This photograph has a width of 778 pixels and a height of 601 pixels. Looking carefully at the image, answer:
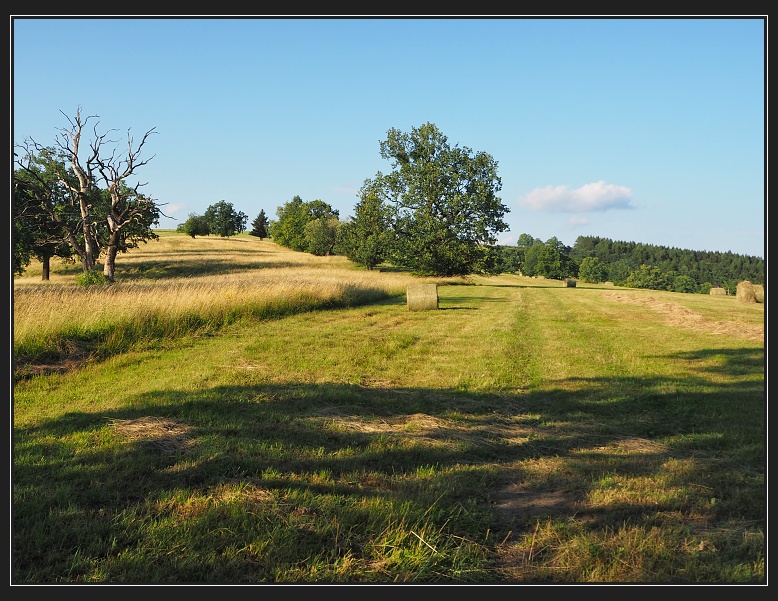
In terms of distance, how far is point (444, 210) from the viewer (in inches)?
1986

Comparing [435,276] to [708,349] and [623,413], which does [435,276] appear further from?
[623,413]

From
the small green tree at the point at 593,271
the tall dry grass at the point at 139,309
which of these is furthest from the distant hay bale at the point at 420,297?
the small green tree at the point at 593,271

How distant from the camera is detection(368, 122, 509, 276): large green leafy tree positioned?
49.4 meters

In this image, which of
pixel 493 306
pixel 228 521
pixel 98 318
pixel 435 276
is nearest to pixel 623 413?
pixel 228 521

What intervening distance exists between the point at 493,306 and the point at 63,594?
2396cm

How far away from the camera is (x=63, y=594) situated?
8.48ft

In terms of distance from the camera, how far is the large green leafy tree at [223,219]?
97.3m

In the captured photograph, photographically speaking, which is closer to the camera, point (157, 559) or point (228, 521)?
point (157, 559)

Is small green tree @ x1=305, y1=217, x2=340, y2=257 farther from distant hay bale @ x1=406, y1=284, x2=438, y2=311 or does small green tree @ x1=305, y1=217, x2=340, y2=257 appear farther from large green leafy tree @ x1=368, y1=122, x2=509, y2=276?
distant hay bale @ x1=406, y1=284, x2=438, y2=311

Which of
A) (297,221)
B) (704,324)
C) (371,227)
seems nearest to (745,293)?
(704,324)

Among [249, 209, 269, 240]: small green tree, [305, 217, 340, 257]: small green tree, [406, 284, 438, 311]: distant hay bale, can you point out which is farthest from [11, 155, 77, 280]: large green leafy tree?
[249, 209, 269, 240]: small green tree

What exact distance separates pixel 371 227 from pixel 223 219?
5344 cm

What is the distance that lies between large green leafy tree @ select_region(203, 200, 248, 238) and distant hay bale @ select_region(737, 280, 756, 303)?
275 feet

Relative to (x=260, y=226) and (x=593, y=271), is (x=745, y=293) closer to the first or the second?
(x=593, y=271)
